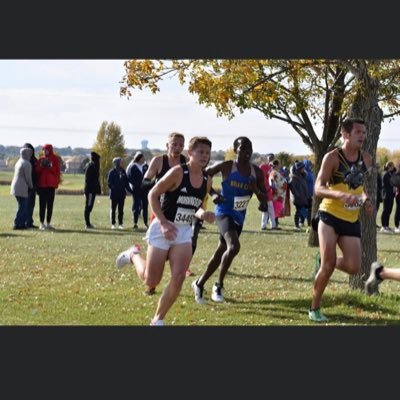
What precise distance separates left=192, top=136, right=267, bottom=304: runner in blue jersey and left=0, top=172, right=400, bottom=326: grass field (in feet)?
1.16

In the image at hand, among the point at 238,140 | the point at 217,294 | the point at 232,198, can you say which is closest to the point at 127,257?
the point at 217,294

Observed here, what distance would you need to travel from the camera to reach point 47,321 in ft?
27.2

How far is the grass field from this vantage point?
858 centimetres

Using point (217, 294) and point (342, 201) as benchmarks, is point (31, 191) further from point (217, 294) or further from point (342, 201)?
point (342, 201)

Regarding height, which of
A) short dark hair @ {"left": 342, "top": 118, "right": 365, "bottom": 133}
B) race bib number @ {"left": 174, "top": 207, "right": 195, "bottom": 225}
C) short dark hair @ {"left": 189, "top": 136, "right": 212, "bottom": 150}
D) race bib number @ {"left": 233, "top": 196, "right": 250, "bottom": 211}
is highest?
short dark hair @ {"left": 342, "top": 118, "right": 365, "bottom": 133}

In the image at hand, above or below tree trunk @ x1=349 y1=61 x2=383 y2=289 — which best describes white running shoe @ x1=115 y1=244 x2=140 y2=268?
below

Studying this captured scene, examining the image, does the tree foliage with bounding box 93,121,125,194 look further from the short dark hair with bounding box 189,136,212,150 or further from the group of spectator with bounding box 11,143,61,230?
the short dark hair with bounding box 189,136,212,150

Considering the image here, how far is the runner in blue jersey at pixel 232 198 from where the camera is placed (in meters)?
9.36

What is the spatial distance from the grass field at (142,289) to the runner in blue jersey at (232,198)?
35 centimetres

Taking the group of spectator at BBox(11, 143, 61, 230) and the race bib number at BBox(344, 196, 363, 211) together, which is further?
the group of spectator at BBox(11, 143, 61, 230)

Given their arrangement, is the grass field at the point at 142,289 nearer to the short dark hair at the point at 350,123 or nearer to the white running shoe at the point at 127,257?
the white running shoe at the point at 127,257

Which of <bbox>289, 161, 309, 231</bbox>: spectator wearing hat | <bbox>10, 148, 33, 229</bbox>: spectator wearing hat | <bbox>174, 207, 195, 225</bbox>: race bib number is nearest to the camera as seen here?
<bbox>174, 207, 195, 225</bbox>: race bib number

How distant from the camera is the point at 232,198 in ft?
31.2

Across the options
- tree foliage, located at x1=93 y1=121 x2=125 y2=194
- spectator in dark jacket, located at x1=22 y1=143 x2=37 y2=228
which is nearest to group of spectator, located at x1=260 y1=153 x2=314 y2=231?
spectator in dark jacket, located at x1=22 y1=143 x2=37 y2=228
